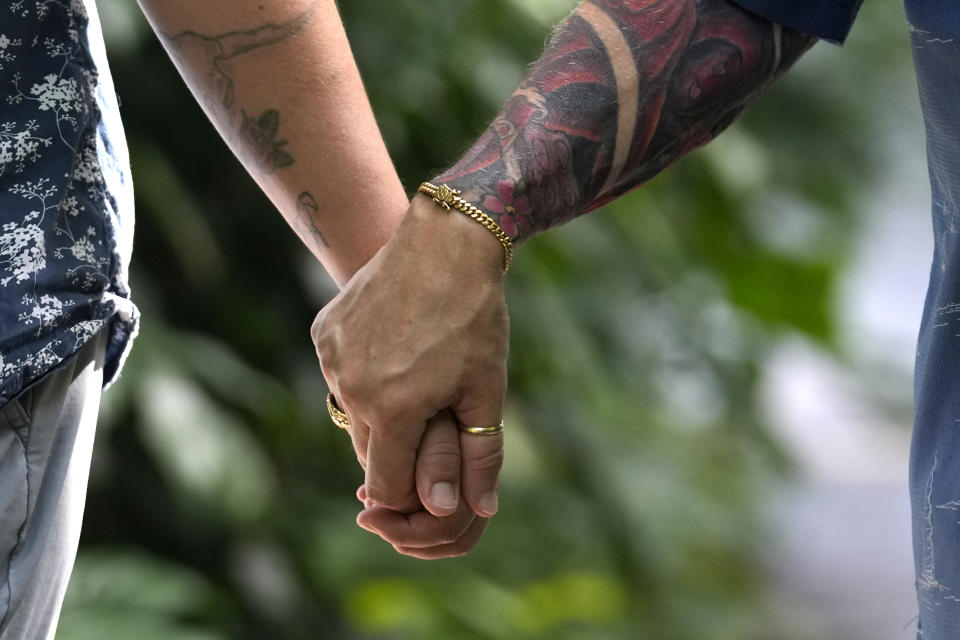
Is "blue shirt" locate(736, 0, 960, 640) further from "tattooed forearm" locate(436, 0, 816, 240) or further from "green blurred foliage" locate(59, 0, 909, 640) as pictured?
"green blurred foliage" locate(59, 0, 909, 640)

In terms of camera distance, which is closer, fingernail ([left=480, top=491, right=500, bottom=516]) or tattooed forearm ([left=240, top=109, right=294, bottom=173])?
tattooed forearm ([left=240, top=109, right=294, bottom=173])

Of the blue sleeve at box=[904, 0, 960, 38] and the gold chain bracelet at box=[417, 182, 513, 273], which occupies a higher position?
the blue sleeve at box=[904, 0, 960, 38]

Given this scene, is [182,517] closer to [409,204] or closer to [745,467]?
[409,204]

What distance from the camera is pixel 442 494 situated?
3.92ft

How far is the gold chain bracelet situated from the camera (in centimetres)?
112

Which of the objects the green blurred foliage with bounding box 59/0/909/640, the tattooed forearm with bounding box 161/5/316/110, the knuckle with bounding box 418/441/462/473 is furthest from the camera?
the green blurred foliage with bounding box 59/0/909/640

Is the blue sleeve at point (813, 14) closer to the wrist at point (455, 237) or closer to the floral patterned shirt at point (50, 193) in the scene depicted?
the wrist at point (455, 237)

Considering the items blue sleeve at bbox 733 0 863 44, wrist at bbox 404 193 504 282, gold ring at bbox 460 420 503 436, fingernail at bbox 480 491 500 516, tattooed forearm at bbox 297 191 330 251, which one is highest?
blue sleeve at bbox 733 0 863 44

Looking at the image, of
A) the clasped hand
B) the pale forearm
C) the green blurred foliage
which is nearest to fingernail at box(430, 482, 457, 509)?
the clasped hand

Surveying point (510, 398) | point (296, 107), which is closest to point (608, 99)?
point (296, 107)

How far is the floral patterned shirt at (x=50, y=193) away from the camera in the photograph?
911 mm

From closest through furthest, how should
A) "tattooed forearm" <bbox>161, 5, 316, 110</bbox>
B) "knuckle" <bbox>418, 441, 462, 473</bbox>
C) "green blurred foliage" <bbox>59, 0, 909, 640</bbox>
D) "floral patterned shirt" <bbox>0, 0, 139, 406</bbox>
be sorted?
"floral patterned shirt" <bbox>0, 0, 139, 406</bbox>, "tattooed forearm" <bbox>161, 5, 316, 110</bbox>, "knuckle" <bbox>418, 441, 462, 473</bbox>, "green blurred foliage" <bbox>59, 0, 909, 640</bbox>

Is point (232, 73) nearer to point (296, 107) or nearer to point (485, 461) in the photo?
point (296, 107)

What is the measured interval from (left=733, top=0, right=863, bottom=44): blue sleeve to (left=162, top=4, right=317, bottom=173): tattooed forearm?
41 cm
